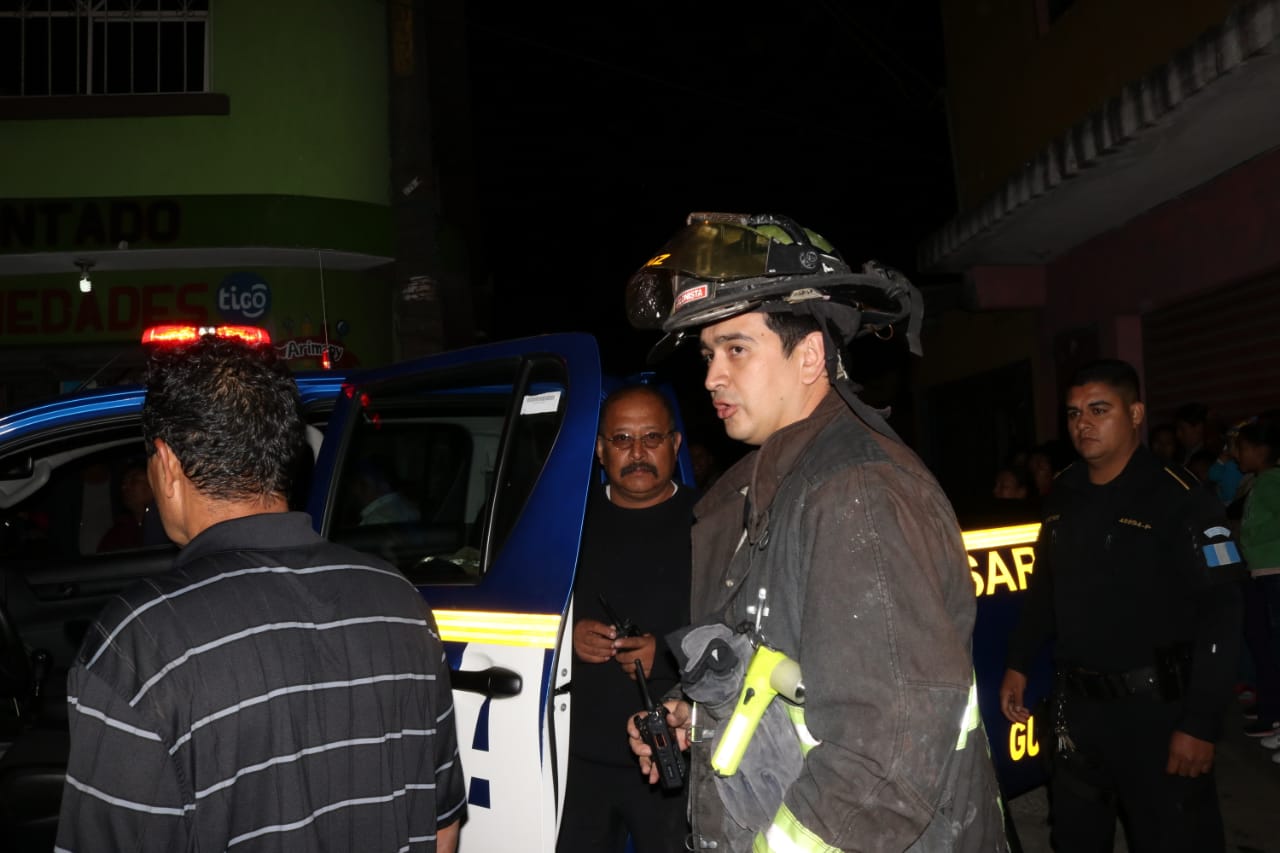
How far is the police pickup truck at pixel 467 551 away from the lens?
9.21 ft

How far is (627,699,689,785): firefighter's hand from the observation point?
7.04ft

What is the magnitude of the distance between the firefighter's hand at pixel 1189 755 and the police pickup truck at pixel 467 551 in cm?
52

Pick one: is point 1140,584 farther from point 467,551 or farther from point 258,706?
point 258,706

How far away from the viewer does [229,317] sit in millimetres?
9969

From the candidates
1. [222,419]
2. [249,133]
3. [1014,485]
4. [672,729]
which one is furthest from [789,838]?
[249,133]

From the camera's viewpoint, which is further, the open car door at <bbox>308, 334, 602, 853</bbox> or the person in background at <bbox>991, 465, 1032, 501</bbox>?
the person in background at <bbox>991, 465, 1032, 501</bbox>

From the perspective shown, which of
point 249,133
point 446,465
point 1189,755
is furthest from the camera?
point 249,133

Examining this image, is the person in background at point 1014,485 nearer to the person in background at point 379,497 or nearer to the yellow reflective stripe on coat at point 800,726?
the person in background at point 379,497

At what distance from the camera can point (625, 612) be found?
3.29m

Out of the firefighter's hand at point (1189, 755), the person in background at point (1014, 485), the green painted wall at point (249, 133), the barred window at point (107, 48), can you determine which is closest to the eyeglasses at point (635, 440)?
the firefighter's hand at point (1189, 755)

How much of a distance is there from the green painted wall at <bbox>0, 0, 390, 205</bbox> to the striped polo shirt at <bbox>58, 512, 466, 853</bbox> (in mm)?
8599

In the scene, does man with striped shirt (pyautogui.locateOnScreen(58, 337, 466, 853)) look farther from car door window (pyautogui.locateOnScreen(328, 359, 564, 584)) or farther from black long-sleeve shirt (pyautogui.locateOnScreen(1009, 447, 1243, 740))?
black long-sleeve shirt (pyautogui.locateOnScreen(1009, 447, 1243, 740))

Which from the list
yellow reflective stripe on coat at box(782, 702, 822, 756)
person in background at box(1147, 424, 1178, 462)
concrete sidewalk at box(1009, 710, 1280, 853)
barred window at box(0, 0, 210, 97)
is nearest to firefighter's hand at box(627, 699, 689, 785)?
yellow reflective stripe on coat at box(782, 702, 822, 756)

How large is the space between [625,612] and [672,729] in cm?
96
